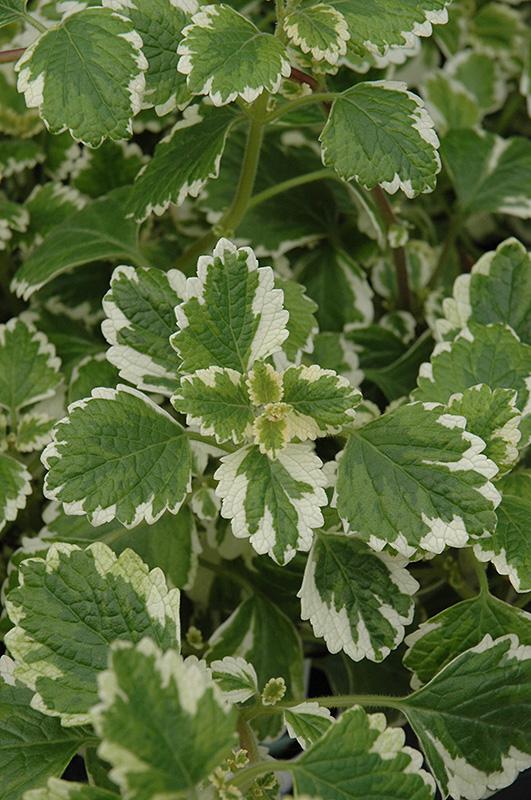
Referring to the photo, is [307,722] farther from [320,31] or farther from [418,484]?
[320,31]

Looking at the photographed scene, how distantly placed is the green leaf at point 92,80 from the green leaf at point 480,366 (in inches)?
13.5

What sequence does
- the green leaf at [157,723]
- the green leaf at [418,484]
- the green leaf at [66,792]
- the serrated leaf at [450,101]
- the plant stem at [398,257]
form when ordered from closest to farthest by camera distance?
the green leaf at [157,723]
the green leaf at [66,792]
the green leaf at [418,484]
the plant stem at [398,257]
the serrated leaf at [450,101]

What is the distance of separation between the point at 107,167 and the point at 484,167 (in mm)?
463

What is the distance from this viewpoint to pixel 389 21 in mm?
839

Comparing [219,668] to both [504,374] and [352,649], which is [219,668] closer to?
[352,649]

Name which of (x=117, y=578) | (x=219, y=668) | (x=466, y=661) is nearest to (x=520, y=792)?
(x=466, y=661)

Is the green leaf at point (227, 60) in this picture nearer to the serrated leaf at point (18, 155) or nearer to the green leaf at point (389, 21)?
the green leaf at point (389, 21)

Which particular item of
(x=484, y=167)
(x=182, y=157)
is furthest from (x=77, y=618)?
(x=484, y=167)

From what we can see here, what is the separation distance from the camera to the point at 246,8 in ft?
3.94

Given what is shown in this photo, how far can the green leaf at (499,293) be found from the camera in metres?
A: 1.00

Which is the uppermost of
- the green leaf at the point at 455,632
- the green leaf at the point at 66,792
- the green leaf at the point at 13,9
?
the green leaf at the point at 13,9

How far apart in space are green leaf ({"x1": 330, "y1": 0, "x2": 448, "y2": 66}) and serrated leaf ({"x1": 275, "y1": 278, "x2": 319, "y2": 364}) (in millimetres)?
230

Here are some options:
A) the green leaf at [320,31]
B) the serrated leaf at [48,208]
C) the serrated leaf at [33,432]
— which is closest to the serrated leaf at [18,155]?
the serrated leaf at [48,208]

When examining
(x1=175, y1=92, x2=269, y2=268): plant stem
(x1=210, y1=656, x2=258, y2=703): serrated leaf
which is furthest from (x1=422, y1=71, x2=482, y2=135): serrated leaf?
(x1=210, y1=656, x2=258, y2=703): serrated leaf
